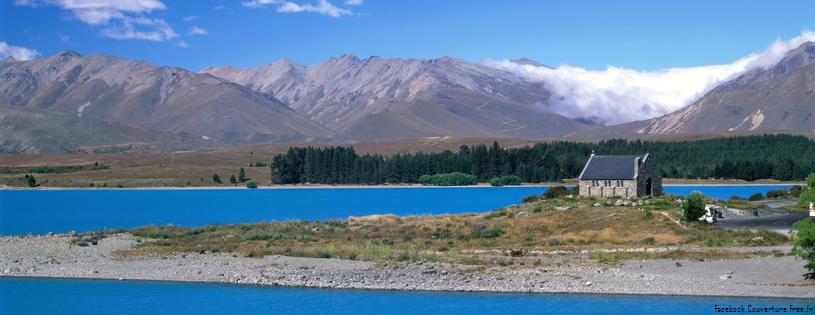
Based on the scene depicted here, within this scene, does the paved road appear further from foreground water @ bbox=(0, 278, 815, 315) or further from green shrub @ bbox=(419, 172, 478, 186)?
green shrub @ bbox=(419, 172, 478, 186)

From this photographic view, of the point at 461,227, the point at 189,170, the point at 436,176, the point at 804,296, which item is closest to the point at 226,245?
the point at 461,227

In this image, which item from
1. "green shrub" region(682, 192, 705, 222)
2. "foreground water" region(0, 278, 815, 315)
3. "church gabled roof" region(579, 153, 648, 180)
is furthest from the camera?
"church gabled roof" region(579, 153, 648, 180)

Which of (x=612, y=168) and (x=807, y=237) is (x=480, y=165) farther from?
(x=807, y=237)

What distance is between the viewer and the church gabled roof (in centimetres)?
6506

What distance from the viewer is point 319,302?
3186 cm

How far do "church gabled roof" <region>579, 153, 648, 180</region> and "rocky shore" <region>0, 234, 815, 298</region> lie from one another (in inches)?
1025

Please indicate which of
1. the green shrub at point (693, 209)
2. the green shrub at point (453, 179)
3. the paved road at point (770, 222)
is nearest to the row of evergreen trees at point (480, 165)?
the green shrub at point (453, 179)

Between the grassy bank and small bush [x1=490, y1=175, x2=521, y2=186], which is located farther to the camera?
small bush [x1=490, y1=175, x2=521, y2=186]

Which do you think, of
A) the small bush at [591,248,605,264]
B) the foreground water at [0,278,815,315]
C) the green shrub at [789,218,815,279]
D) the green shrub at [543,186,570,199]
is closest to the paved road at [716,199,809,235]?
the small bush at [591,248,605,264]

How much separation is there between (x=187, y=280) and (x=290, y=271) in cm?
426

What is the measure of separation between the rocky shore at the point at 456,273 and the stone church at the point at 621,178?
2548 cm

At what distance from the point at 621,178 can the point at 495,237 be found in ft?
64.7

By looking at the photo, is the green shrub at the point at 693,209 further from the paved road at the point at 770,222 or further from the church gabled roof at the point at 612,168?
the church gabled roof at the point at 612,168

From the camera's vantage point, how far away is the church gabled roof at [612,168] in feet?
213
